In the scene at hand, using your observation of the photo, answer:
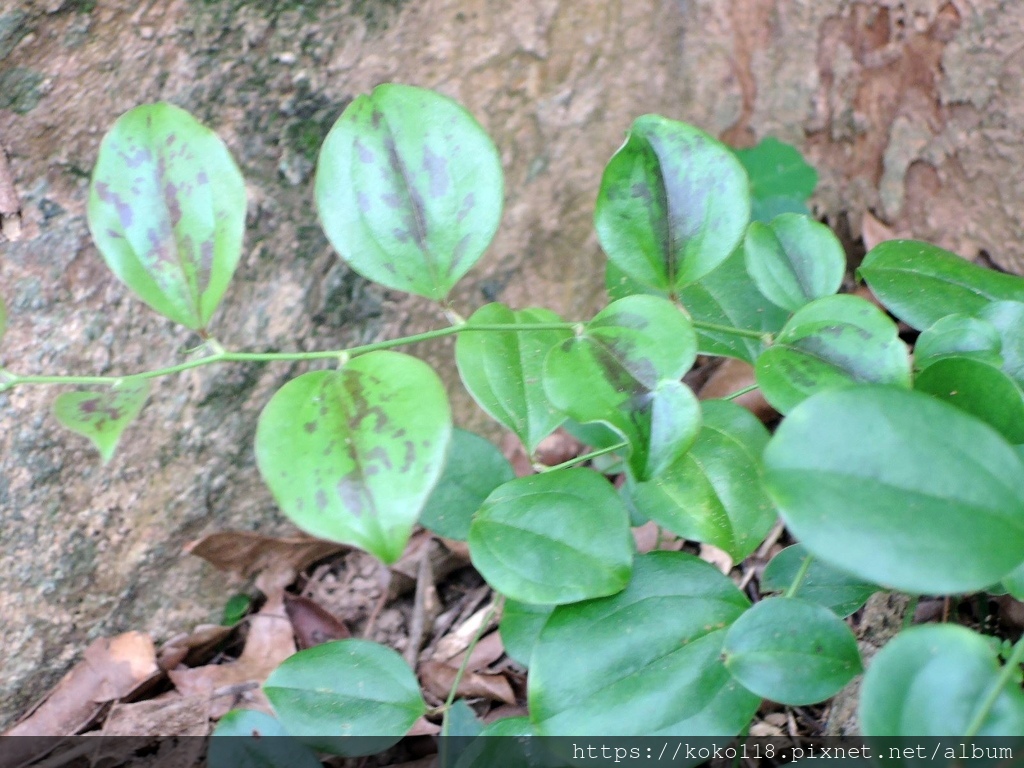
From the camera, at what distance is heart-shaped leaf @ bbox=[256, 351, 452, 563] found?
580 millimetres

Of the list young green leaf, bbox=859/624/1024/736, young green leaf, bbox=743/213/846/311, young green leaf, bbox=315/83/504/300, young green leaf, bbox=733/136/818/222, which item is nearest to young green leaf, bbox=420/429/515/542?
young green leaf, bbox=315/83/504/300

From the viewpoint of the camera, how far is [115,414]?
68 centimetres

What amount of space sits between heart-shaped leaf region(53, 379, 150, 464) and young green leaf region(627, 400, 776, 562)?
1.45 ft

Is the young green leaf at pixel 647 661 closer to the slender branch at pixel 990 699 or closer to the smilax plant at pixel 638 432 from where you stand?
the smilax plant at pixel 638 432

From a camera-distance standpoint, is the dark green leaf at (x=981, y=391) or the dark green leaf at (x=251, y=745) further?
the dark green leaf at (x=251, y=745)

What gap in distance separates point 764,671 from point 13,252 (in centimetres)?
93

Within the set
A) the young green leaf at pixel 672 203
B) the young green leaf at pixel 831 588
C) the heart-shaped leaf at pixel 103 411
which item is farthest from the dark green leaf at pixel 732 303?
the heart-shaped leaf at pixel 103 411

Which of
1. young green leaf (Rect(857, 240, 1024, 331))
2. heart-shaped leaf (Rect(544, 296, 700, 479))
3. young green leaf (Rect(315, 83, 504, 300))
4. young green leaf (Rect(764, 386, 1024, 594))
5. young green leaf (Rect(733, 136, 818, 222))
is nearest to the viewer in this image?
young green leaf (Rect(764, 386, 1024, 594))

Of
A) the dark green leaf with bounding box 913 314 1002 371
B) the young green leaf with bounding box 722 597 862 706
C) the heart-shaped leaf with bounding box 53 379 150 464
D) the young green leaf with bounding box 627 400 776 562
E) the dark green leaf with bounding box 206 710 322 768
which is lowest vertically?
the dark green leaf with bounding box 206 710 322 768

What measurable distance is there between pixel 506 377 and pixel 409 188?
20cm

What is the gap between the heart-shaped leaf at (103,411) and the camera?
0.67 m

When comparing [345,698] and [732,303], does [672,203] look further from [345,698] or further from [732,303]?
[345,698]

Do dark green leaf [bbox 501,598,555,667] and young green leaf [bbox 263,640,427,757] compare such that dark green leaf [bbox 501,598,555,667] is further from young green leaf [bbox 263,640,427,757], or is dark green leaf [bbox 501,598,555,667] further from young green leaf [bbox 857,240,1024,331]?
young green leaf [bbox 857,240,1024,331]

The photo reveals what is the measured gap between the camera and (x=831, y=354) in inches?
28.6
